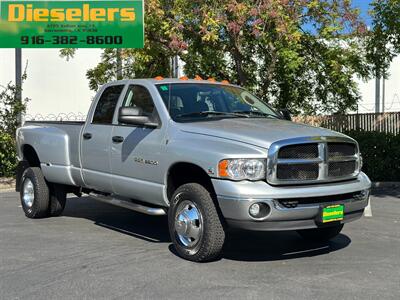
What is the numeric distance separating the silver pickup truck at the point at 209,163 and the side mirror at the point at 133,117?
12mm

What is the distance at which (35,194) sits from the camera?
8375 millimetres

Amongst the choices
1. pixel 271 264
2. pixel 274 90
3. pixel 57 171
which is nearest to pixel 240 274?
pixel 271 264

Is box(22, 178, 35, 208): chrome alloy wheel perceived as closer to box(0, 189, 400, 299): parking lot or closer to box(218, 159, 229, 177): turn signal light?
box(0, 189, 400, 299): parking lot

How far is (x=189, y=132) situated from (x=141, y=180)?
0.95 metres

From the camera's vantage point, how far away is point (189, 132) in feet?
19.3

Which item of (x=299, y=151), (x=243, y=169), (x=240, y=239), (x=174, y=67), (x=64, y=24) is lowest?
(x=240, y=239)

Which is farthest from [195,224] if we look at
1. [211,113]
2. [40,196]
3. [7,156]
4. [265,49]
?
[265,49]

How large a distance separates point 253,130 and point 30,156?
4.59 metres

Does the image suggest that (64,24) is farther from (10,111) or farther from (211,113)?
(211,113)

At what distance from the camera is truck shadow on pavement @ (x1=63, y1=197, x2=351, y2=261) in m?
6.22

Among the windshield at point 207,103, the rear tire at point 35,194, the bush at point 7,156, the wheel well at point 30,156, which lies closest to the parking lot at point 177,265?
the rear tire at point 35,194

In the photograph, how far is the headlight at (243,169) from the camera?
208 inches

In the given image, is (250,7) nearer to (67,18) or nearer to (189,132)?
(67,18)

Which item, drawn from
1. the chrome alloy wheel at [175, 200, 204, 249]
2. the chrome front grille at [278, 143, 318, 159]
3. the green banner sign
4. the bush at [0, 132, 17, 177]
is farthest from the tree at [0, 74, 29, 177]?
the chrome front grille at [278, 143, 318, 159]
